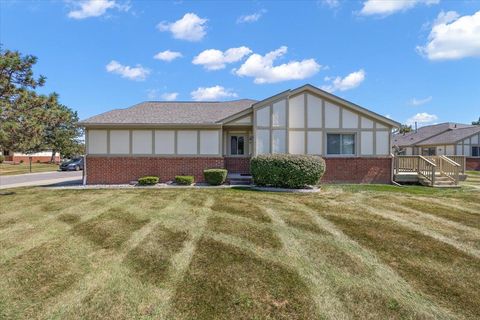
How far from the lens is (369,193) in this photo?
39.3ft

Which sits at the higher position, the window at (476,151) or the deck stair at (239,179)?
the window at (476,151)

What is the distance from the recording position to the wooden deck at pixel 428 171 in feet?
47.8

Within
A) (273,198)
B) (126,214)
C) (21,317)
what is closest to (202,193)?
(273,198)

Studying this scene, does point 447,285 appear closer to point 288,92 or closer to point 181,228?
point 181,228

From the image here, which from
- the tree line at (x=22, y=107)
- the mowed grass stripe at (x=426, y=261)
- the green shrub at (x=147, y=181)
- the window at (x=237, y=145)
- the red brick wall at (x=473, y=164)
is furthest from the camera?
the red brick wall at (x=473, y=164)

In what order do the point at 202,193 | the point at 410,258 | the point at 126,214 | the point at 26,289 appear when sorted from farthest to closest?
1. the point at 202,193
2. the point at 126,214
3. the point at 410,258
4. the point at 26,289

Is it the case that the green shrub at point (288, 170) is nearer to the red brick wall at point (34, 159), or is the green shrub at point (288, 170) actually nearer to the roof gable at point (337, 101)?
the roof gable at point (337, 101)

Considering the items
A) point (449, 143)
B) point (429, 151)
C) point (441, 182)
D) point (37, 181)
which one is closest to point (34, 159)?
point (37, 181)

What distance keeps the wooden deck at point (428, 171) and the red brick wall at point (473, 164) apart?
18.8 m

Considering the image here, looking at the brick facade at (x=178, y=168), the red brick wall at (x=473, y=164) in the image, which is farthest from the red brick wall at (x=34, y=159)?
the red brick wall at (x=473, y=164)

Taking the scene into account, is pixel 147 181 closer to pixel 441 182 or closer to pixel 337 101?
pixel 337 101

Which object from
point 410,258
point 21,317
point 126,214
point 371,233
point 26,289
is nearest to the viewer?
point 21,317

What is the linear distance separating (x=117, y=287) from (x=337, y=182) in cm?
1313

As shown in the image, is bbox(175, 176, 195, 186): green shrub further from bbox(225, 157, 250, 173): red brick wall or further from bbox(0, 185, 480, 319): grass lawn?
bbox(0, 185, 480, 319): grass lawn
